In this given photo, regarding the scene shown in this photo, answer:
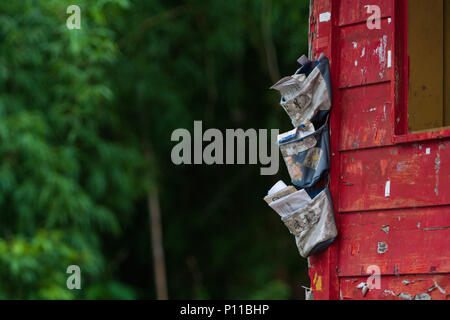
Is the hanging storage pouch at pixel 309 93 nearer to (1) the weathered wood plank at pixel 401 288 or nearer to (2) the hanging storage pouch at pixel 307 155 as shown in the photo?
(2) the hanging storage pouch at pixel 307 155

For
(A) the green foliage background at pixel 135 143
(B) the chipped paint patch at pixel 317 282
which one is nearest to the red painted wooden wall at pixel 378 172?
(B) the chipped paint patch at pixel 317 282

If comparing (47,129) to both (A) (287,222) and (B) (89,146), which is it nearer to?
(B) (89,146)

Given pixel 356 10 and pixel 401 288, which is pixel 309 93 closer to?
pixel 356 10

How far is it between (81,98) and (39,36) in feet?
2.43

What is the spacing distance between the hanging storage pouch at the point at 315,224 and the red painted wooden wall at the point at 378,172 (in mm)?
43

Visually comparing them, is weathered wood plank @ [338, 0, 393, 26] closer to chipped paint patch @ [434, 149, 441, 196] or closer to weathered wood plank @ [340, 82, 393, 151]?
weathered wood plank @ [340, 82, 393, 151]

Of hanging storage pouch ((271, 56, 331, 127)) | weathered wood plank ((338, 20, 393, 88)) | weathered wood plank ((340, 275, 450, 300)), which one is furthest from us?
hanging storage pouch ((271, 56, 331, 127))

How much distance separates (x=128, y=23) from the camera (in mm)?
9430

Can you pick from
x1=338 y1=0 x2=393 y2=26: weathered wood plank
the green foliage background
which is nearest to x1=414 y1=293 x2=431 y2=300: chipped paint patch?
x1=338 y1=0 x2=393 y2=26: weathered wood plank

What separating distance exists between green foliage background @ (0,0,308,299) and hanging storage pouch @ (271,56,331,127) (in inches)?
171

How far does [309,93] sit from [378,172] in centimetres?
46

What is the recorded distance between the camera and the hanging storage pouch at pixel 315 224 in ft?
11.1

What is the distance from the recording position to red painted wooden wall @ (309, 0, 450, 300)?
3109mm

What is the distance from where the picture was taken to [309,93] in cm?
352
